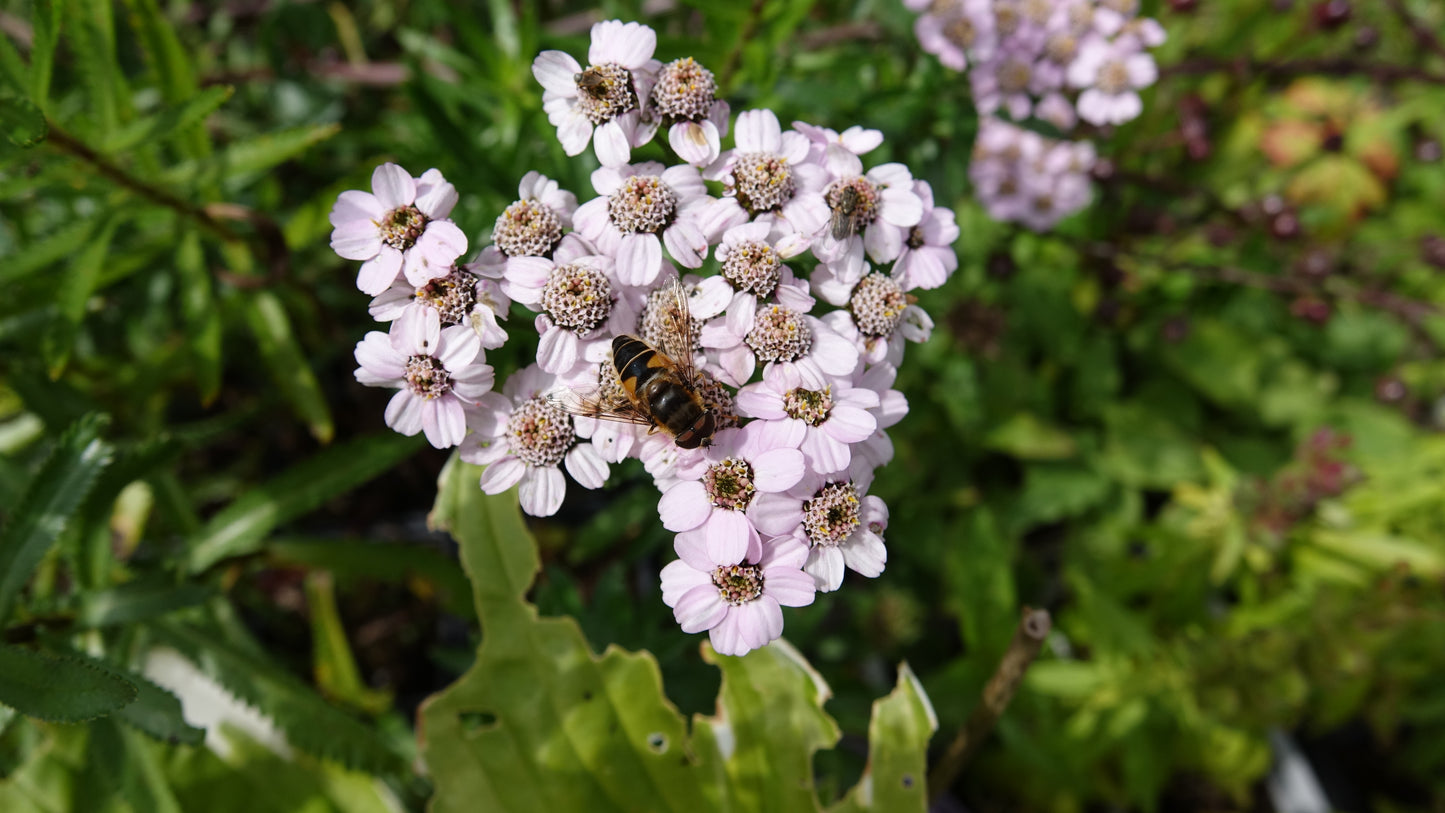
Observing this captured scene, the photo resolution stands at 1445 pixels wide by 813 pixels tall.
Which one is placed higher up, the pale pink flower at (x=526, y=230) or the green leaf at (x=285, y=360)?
the pale pink flower at (x=526, y=230)

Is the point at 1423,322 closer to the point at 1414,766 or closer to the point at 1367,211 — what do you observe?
the point at 1367,211

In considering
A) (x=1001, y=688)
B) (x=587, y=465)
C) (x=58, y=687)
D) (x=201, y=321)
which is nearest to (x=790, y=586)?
(x=587, y=465)

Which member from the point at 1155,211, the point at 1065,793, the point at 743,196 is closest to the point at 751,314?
the point at 743,196

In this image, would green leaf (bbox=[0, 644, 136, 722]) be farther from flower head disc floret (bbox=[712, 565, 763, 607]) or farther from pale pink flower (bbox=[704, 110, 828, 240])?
pale pink flower (bbox=[704, 110, 828, 240])

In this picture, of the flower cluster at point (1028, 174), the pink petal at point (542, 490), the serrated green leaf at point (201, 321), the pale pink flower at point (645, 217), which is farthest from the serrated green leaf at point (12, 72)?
the flower cluster at point (1028, 174)

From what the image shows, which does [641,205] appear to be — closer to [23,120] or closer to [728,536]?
[728,536]

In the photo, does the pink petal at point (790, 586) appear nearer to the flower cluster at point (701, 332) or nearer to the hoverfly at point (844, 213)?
the flower cluster at point (701, 332)
